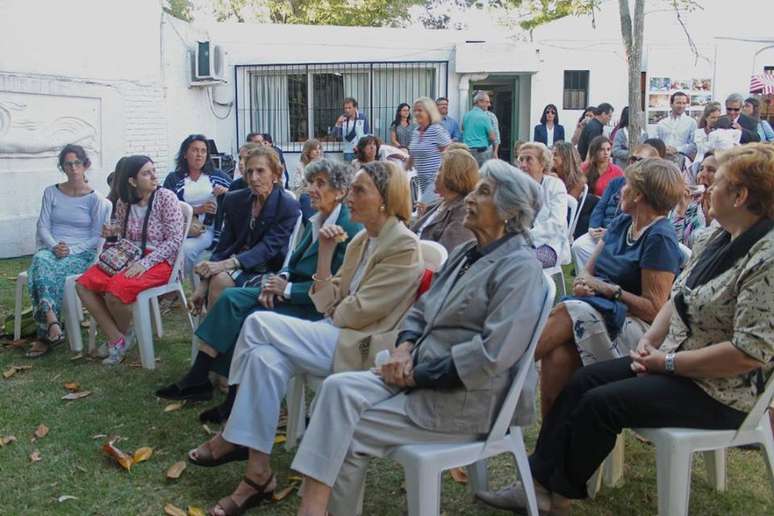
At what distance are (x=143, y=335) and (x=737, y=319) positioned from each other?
3.38 metres

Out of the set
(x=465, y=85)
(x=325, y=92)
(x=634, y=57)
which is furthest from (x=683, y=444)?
(x=325, y=92)

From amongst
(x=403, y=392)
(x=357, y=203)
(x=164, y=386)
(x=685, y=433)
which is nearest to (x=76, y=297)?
(x=164, y=386)

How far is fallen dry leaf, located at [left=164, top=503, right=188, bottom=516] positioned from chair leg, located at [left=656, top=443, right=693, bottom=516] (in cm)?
171

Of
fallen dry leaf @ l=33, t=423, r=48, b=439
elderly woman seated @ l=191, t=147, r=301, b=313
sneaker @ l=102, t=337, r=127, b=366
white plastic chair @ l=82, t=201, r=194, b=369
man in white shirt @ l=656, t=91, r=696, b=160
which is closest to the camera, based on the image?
fallen dry leaf @ l=33, t=423, r=48, b=439

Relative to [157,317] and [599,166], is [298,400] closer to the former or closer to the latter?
[157,317]

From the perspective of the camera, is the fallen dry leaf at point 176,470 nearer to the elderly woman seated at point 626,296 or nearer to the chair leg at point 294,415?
Result: the chair leg at point 294,415

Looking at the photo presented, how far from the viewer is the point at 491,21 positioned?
1916 cm

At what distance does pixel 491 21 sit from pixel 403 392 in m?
17.9

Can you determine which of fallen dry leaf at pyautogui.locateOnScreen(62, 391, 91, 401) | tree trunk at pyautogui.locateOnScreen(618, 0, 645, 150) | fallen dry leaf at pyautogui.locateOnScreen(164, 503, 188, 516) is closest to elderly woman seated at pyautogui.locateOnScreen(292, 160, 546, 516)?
fallen dry leaf at pyautogui.locateOnScreen(164, 503, 188, 516)

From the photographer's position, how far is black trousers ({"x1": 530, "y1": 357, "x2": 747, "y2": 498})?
2480 mm

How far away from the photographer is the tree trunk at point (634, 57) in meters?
8.98

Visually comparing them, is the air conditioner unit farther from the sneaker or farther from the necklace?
the necklace

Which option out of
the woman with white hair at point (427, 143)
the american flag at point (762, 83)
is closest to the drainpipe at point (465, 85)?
the american flag at point (762, 83)

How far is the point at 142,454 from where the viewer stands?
3.41 meters
